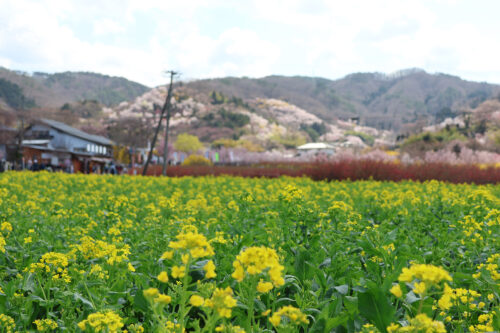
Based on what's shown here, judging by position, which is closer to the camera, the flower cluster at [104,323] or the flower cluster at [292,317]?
the flower cluster at [292,317]

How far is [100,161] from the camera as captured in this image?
2329 inches

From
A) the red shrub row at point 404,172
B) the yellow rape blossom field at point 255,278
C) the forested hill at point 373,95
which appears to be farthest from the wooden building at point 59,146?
the forested hill at point 373,95

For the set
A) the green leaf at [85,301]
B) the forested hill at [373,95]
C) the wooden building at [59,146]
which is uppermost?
the forested hill at [373,95]

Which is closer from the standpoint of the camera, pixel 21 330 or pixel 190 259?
pixel 190 259

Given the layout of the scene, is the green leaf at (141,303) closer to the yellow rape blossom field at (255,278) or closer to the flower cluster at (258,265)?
the yellow rape blossom field at (255,278)

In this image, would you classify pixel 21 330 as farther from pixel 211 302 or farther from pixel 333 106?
pixel 333 106

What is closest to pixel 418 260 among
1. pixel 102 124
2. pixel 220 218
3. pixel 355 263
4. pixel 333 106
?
pixel 355 263

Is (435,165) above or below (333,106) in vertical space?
below

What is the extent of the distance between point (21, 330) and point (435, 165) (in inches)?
712

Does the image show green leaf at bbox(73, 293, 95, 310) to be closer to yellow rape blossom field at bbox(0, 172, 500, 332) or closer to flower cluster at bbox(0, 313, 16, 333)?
yellow rape blossom field at bbox(0, 172, 500, 332)

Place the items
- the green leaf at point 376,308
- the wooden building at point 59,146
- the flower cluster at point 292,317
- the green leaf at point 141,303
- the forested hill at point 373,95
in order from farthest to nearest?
1. the forested hill at point 373,95
2. the wooden building at point 59,146
3. the green leaf at point 141,303
4. the green leaf at point 376,308
5. the flower cluster at point 292,317

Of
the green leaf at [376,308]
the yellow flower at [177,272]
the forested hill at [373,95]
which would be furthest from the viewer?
the forested hill at [373,95]

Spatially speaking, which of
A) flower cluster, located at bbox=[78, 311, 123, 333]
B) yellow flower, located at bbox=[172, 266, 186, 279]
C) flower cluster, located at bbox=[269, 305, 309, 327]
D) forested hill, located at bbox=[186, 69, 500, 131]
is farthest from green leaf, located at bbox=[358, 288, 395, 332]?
forested hill, located at bbox=[186, 69, 500, 131]

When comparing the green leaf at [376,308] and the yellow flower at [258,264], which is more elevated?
the yellow flower at [258,264]
